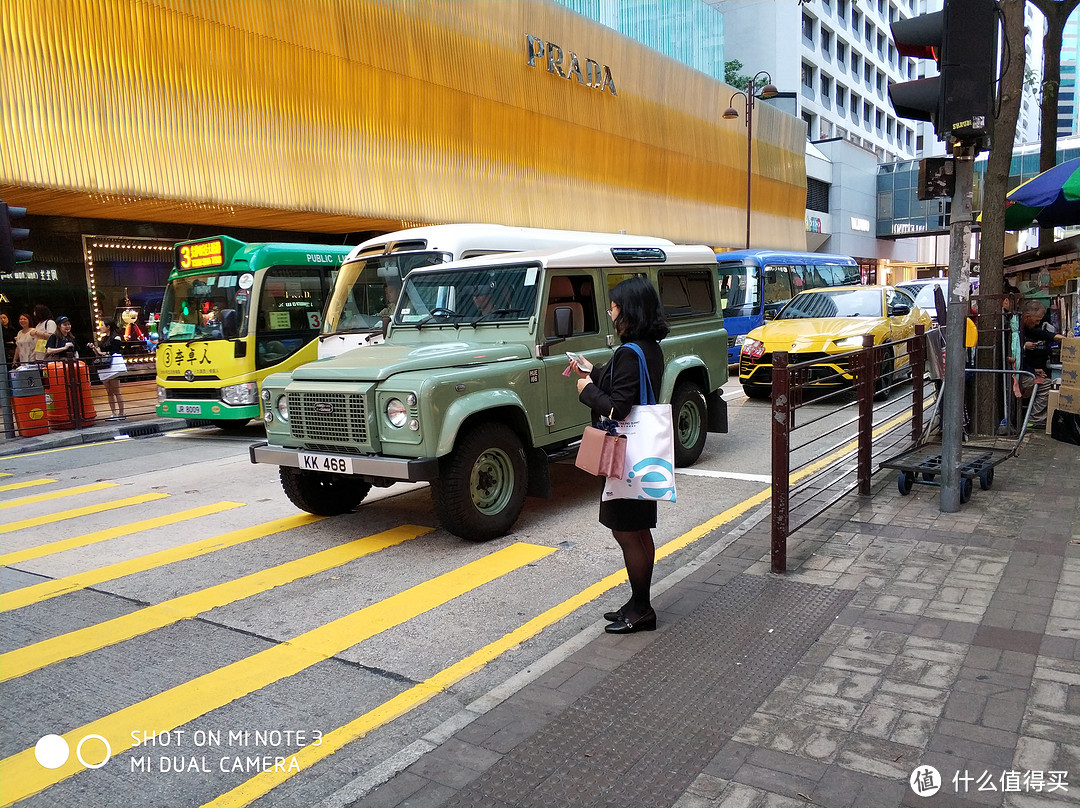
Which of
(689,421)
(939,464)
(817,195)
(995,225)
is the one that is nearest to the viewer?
(939,464)

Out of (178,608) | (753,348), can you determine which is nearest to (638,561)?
(178,608)

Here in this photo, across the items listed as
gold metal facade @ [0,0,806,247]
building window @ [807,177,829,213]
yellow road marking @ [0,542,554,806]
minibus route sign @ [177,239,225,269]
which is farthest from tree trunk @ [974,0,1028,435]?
building window @ [807,177,829,213]

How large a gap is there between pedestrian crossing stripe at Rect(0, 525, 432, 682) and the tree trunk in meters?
6.25

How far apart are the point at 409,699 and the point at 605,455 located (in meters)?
1.50

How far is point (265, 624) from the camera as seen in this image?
4.68 metres

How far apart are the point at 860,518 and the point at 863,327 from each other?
730 centimetres

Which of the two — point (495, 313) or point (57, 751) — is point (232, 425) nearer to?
point (495, 313)

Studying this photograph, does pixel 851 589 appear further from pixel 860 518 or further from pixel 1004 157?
pixel 1004 157

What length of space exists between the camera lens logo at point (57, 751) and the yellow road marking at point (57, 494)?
5540 mm

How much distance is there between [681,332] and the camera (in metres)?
8.55

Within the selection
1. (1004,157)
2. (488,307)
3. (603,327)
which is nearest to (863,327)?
(1004,157)

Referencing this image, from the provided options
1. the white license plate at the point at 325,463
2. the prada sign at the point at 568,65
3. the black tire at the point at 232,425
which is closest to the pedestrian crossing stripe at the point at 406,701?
the white license plate at the point at 325,463

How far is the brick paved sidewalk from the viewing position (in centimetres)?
288

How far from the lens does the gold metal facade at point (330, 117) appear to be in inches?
558
